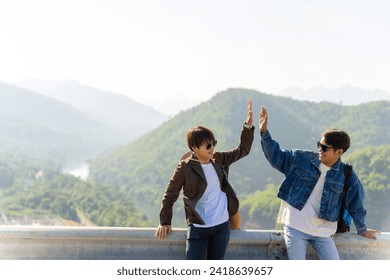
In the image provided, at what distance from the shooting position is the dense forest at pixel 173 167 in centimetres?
7500

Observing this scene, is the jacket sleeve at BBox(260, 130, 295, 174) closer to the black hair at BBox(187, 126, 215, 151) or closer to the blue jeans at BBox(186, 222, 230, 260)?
the black hair at BBox(187, 126, 215, 151)

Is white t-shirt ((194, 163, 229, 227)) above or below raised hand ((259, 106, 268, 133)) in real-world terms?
below

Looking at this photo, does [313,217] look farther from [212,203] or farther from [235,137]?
[235,137]

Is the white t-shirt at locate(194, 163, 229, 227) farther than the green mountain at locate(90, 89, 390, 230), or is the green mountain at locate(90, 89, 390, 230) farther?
the green mountain at locate(90, 89, 390, 230)

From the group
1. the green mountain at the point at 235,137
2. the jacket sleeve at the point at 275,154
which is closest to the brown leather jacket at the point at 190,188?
the jacket sleeve at the point at 275,154

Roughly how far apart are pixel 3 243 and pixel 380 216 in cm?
7449

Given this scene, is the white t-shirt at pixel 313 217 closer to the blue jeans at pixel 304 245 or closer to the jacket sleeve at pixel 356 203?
the blue jeans at pixel 304 245

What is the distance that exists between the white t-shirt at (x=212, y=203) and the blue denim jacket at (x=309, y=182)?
393mm

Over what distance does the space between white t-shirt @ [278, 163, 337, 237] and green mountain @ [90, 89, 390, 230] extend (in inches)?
3478

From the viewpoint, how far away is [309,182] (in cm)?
315

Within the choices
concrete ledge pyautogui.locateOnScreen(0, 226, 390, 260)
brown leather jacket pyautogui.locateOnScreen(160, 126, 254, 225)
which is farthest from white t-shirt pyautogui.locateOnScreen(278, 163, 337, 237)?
brown leather jacket pyautogui.locateOnScreen(160, 126, 254, 225)

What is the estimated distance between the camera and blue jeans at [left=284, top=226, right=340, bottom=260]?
10.1ft

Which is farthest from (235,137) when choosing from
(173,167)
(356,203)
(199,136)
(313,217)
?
(199,136)

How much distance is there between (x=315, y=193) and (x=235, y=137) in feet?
378
